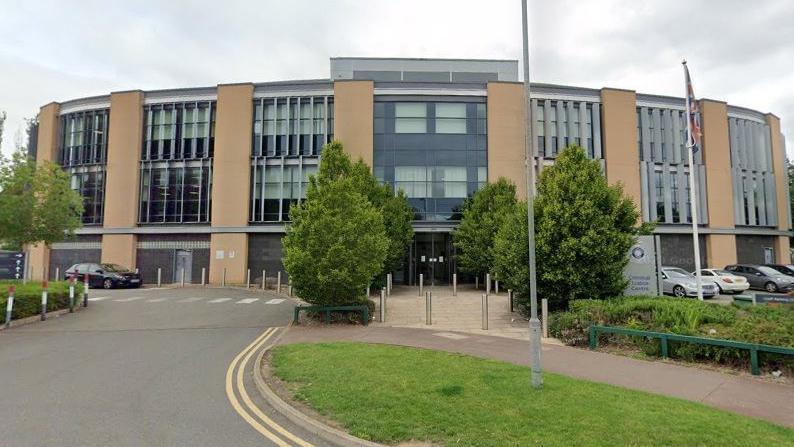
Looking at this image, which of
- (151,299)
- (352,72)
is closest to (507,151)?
(352,72)

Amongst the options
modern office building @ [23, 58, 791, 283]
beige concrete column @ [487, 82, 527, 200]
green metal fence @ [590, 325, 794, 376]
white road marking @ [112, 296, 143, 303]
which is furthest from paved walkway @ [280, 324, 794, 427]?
beige concrete column @ [487, 82, 527, 200]

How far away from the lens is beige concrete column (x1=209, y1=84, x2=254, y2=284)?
3170cm

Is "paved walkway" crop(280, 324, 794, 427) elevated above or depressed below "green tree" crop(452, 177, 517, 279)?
below

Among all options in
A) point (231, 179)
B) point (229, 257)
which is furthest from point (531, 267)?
point (231, 179)

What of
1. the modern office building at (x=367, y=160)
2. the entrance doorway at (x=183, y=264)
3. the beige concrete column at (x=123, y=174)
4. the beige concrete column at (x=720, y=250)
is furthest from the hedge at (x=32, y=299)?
the beige concrete column at (x=720, y=250)

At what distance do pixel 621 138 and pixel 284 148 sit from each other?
2323 cm

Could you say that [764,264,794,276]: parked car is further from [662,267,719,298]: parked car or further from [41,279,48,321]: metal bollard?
[41,279,48,321]: metal bollard

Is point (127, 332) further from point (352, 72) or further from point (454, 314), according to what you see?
point (352, 72)

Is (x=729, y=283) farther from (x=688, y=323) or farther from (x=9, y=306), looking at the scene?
(x=9, y=306)

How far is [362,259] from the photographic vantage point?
577 inches

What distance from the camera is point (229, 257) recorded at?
31703 millimetres

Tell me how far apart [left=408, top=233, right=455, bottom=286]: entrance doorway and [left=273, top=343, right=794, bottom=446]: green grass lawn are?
22440 millimetres

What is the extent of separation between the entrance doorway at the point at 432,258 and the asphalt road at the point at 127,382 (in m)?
16.4

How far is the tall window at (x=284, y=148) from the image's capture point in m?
32.6
